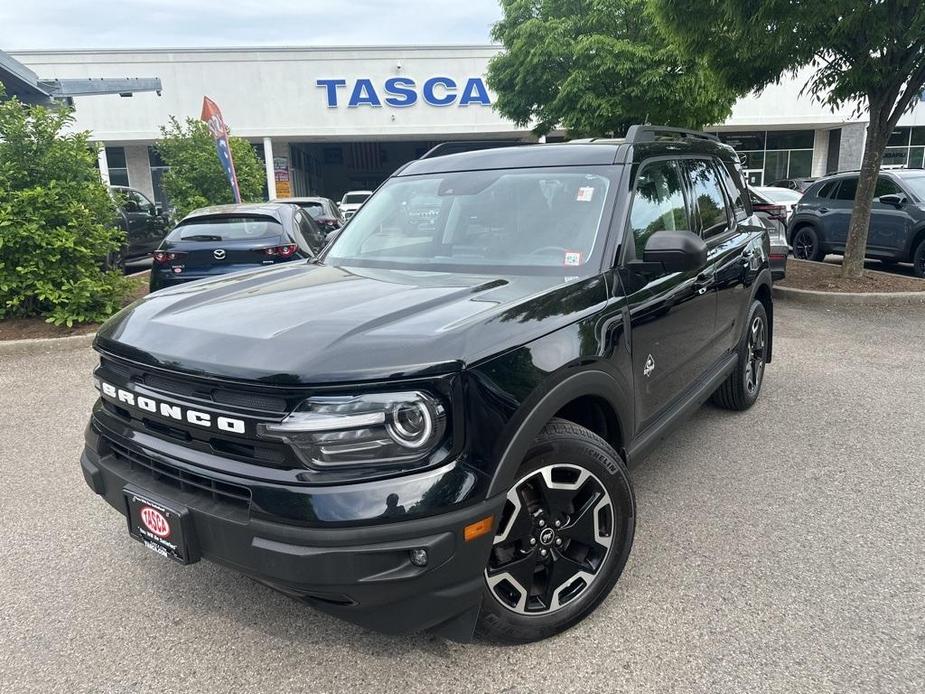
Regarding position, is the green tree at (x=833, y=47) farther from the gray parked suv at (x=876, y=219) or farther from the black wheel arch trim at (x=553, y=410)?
the black wheel arch trim at (x=553, y=410)

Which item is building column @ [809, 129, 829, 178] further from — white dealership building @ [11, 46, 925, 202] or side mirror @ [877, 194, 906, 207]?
side mirror @ [877, 194, 906, 207]

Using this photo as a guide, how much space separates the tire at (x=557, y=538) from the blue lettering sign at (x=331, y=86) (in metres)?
28.2

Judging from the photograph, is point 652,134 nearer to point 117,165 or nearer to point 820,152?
point 117,165

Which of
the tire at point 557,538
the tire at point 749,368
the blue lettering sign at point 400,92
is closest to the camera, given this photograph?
the tire at point 557,538

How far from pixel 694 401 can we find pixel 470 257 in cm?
154

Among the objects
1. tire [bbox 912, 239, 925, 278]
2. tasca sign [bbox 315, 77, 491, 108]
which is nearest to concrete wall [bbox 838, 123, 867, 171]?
tasca sign [bbox 315, 77, 491, 108]

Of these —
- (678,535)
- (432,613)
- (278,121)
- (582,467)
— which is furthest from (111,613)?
(278,121)

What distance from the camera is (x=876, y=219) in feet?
35.9

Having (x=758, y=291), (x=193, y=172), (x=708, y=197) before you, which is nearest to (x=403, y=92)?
(x=193, y=172)

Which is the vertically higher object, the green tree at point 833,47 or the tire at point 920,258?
the green tree at point 833,47

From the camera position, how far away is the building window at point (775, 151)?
32719 mm

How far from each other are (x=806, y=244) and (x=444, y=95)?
19.5 m

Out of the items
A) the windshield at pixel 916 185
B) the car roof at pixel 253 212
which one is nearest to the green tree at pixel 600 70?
the windshield at pixel 916 185

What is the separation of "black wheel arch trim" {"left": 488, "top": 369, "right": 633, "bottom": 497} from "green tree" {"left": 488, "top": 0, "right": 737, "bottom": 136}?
1322 centimetres
